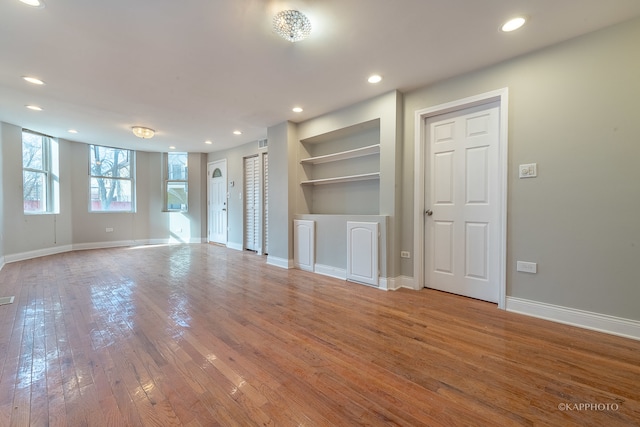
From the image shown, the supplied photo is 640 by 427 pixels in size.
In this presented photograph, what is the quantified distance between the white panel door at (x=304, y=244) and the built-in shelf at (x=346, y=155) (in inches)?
40.6

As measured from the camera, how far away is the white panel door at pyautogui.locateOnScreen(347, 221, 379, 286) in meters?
3.34

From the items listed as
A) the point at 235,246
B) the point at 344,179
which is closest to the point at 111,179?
the point at 235,246

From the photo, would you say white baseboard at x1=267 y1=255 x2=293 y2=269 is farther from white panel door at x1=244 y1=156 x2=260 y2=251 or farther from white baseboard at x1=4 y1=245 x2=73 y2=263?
white baseboard at x1=4 y1=245 x2=73 y2=263

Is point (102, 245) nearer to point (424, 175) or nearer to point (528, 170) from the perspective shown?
point (424, 175)

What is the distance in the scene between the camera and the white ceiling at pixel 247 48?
6.22 feet

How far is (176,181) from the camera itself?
7.13 meters

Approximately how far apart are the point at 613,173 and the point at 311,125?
3.45 metres

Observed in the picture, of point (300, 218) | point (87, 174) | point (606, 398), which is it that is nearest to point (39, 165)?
point (87, 174)

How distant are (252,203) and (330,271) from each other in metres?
2.87

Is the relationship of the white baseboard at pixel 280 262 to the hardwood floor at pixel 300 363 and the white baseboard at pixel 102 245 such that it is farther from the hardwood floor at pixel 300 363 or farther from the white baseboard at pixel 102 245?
the white baseboard at pixel 102 245

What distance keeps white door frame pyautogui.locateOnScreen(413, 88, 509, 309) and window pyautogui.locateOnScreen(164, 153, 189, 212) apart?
6.28 meters

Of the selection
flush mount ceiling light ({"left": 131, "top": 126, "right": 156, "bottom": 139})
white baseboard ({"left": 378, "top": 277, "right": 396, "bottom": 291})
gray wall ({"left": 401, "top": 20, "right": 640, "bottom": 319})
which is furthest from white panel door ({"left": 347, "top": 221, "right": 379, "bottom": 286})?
flush mount ceiling light ({"left": 131, "top": 126, "right": 156, "bottom": 139})

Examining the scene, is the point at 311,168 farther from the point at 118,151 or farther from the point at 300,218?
the point at 118,151

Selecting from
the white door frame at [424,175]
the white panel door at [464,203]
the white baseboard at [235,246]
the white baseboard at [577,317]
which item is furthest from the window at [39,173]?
the white baseboard at [577,317]
